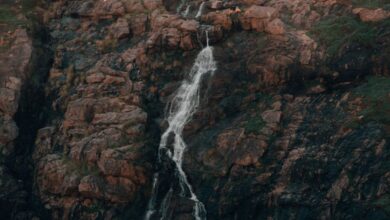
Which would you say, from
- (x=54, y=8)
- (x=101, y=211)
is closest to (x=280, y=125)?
(x=101, y=211)

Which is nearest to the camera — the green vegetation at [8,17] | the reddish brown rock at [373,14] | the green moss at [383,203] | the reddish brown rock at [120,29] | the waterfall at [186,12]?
the green moss at [383,203]

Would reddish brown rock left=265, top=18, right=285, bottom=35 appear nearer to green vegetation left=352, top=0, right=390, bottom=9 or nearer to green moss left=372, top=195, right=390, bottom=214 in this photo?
green vegetation left=352, top=0, right=390, bottom=9

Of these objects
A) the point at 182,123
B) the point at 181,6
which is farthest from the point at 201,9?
the point at 182,123

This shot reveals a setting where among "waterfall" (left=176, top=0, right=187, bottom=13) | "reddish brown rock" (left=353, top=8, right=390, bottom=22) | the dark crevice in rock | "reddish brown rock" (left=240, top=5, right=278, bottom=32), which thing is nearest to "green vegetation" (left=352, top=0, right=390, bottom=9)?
"reddish brown rock" (left=353, top=8, right=390, bottom=22)

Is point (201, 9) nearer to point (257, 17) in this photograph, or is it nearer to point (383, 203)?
point (257, 17)

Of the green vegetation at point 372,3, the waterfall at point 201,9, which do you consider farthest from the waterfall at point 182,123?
the green vegetation at point 372,3

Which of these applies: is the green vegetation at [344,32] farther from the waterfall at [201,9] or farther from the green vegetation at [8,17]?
the green vegetation at [8,17]

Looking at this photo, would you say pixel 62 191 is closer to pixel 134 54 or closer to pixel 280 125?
pixel 134 54
